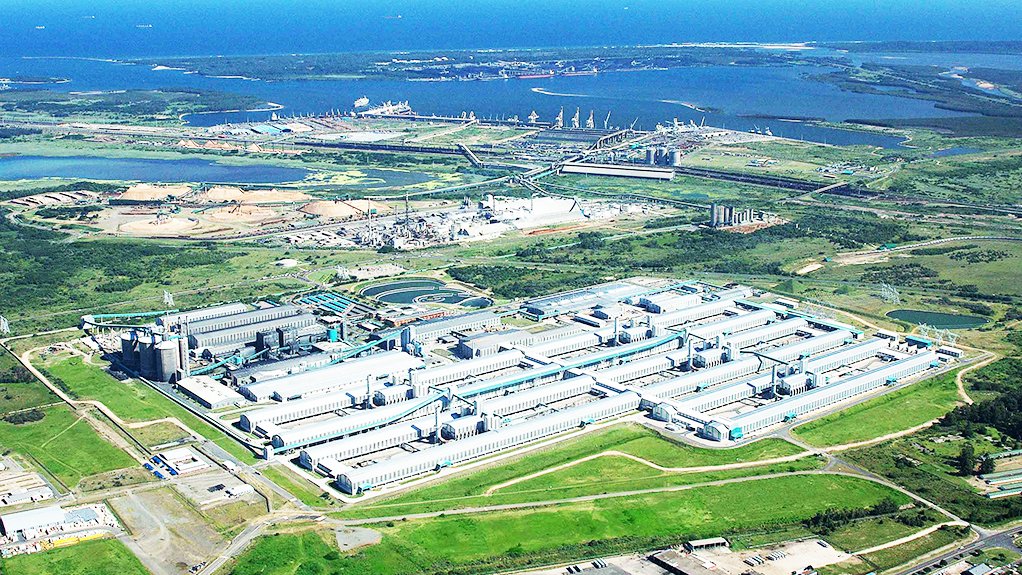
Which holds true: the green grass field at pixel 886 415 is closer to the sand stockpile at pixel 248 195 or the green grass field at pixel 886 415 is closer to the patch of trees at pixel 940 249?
the patch of trees at pixel 940 249

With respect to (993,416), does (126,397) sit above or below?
below

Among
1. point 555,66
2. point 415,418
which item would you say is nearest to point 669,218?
point 415,418

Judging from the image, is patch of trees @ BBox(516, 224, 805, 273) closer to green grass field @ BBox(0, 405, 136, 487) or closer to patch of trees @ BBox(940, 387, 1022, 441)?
patch of trees @ BBox(940, 387, 1022, 441)

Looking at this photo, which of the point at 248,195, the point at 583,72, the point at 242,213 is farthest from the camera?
the point at 583,72

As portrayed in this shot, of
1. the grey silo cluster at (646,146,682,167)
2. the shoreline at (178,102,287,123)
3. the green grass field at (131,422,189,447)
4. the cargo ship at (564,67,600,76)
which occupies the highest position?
the cargo ship at (564,67,600,76)

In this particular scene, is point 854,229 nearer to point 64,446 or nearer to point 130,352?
point 130,352

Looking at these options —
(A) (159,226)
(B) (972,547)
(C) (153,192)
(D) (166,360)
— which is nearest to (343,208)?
(A) (159,226)

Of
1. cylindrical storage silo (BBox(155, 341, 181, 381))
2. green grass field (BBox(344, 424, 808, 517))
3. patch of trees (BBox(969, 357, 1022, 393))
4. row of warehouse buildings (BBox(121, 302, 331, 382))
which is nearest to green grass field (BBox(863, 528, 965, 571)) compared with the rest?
green grass field (BBox(344, 424, 808, 517))

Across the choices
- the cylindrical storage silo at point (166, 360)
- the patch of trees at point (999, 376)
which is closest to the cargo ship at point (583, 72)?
the patch of trees at point (999, 376)
